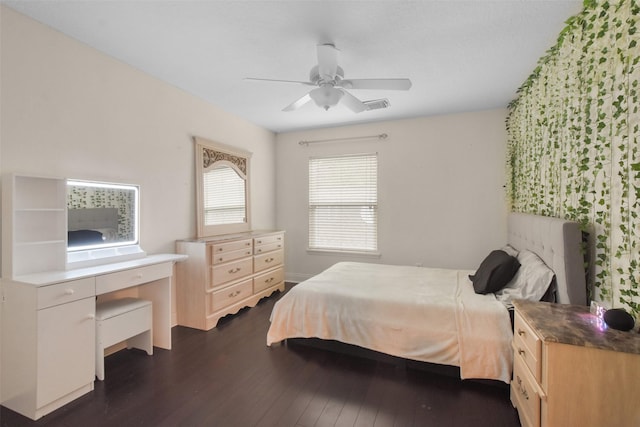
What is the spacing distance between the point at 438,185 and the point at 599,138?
94.9 inches

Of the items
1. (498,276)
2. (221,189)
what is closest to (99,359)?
(221,189)

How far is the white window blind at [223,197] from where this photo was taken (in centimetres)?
367

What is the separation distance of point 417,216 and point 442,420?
9.52 feet

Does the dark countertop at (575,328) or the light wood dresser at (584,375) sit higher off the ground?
the dark countertop at (575,328)

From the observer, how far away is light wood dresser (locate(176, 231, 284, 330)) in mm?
3078

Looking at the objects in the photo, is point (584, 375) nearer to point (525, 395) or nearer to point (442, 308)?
point (525, 395)

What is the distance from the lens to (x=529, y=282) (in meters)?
2.23

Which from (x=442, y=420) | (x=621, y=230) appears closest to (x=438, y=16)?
(x=621, y=230)

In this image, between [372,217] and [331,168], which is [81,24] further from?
[372,217]

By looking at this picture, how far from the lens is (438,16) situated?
203 cm

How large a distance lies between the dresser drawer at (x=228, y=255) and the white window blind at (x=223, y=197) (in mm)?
562

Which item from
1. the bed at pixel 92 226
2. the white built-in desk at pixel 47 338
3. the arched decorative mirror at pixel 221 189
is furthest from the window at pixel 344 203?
the white built-in desk at pixel 47 338

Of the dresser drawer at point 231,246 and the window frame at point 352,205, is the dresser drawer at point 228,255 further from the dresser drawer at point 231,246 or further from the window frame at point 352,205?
the window frame at point 352,205

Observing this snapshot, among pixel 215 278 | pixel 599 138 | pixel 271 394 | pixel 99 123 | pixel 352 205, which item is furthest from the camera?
pixel 352 205
